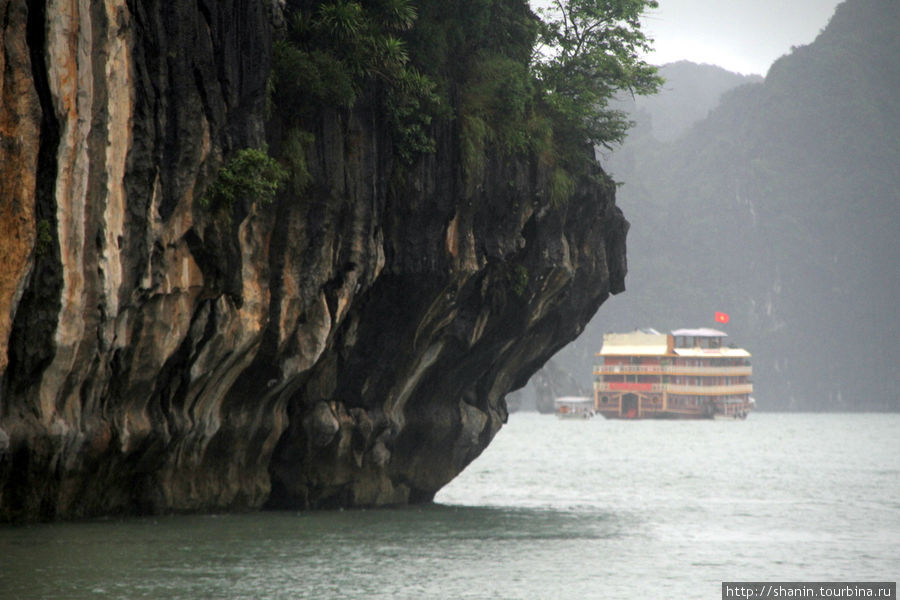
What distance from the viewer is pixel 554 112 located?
25.5 m

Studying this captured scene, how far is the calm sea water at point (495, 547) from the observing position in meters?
14.9

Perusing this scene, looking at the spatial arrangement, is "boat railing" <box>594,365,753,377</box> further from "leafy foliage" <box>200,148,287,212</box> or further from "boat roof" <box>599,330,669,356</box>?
"leafy foliage" <box>200,148,287,212</box>

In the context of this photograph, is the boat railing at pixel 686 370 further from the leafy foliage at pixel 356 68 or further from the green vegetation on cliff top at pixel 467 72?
the leafy foliage at pixel 356 68

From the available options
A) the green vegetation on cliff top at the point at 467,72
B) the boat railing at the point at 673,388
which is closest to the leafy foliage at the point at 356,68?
the green vegetation on cliff top at the point at 467,72

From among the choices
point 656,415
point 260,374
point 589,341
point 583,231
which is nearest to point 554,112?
point 583,231

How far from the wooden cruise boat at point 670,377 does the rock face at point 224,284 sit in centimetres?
7280

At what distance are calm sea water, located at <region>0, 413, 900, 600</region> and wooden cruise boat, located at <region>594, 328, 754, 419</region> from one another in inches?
2502

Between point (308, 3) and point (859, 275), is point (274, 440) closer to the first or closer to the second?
point (308, 3)

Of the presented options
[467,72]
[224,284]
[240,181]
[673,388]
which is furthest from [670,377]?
[240,181]

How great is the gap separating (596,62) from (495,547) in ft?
38.9

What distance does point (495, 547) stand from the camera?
62.6 ft

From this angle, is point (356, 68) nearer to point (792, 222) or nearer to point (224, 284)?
point (224, 284)

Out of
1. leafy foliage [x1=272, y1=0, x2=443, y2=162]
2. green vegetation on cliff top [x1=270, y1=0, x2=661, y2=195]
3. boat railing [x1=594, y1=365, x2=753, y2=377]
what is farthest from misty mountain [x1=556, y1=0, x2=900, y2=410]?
leafy foliage [x1=272, y1=0, x2=443, y2=162]

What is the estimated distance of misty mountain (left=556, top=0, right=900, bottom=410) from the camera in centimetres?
15275
